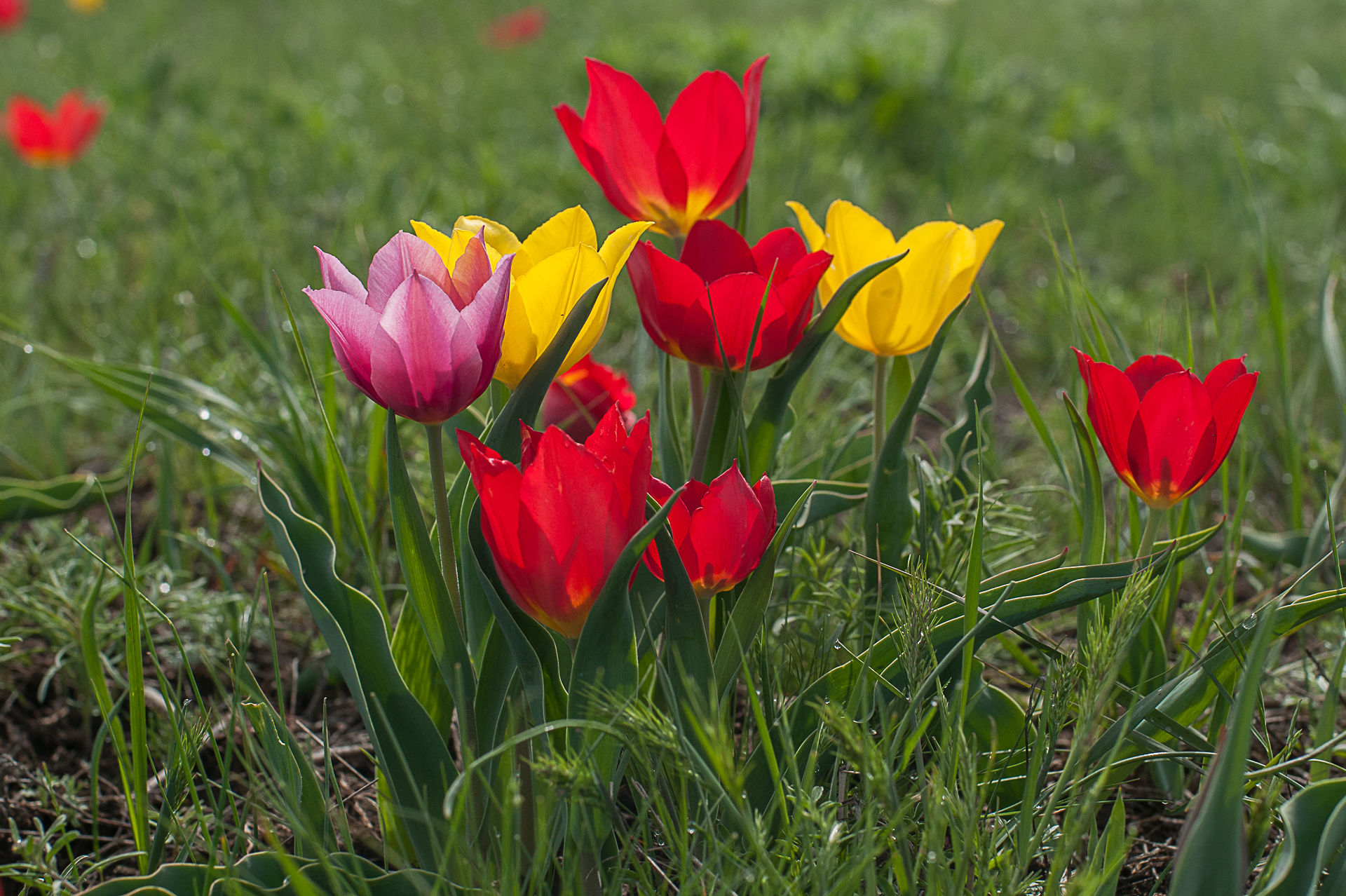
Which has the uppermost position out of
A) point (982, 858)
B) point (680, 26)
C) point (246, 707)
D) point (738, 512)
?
point (680, 26)

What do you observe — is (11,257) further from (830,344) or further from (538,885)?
(538,885)

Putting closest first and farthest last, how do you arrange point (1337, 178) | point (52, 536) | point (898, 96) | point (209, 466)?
point (52, 536) < point (209, 466) < point (1337, 178) < point (898, 96)

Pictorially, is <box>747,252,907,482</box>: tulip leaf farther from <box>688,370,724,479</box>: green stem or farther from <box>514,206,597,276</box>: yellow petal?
<box>514,206,597,276</box>: yellow petal

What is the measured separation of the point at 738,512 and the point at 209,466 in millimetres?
1206

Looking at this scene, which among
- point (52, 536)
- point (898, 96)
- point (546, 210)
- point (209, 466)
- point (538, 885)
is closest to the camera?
point (538, 885)

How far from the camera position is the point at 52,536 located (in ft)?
4.46

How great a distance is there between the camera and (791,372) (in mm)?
846

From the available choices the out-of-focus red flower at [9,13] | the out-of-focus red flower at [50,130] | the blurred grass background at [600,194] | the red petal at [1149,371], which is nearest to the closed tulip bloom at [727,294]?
the red petal at [1149,371]

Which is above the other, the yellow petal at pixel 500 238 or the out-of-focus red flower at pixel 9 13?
the out-of-focus red flower at pixel 9 13

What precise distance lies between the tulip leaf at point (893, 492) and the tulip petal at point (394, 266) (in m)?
0.41

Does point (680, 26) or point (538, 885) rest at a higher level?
point (680, 26)

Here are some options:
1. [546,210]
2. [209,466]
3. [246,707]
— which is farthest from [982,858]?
[546,210]

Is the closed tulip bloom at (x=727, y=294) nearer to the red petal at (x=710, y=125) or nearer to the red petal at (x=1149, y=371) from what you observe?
the red petal at (x=710, y=125)

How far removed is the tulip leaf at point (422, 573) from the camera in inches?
28.0
